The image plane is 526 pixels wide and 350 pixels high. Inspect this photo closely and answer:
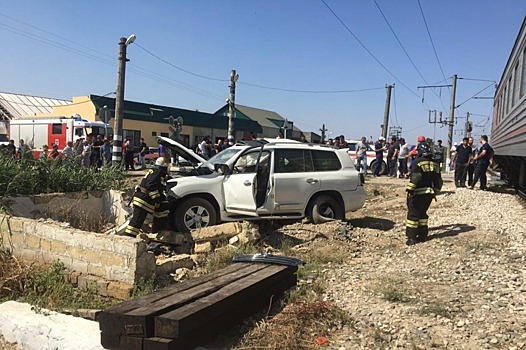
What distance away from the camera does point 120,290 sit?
505 centimetres

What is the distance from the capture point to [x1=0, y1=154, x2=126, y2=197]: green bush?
24.7 ft

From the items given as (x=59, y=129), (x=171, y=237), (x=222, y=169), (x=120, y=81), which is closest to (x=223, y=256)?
(x=171, y=237)

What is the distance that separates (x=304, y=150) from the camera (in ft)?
27.7

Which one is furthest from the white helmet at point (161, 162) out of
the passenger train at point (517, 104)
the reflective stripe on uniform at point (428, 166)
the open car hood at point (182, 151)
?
the passenger train at point (517, 104)

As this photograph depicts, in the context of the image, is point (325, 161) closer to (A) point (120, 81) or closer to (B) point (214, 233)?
(B) point (214, 233)

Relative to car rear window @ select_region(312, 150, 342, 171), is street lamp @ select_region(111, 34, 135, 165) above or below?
above

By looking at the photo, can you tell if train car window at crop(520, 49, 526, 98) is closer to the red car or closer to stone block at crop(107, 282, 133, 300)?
stone block at crop(107, 282, 133, 300)

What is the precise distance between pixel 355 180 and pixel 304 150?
1.15m

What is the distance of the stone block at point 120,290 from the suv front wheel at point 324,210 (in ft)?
13.2

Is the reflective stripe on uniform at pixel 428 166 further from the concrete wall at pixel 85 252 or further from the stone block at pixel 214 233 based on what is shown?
the concrete wall at pixel 85 252

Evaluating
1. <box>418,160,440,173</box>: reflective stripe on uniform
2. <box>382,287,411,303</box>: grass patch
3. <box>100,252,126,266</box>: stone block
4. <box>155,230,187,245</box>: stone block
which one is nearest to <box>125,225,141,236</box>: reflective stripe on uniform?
<box>155,230,187,245</box>: stone block

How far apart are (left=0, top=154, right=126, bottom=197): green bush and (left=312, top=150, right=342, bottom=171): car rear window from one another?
4046 mm

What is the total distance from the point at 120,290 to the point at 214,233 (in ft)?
6.99

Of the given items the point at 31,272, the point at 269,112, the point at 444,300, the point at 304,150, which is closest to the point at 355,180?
the point at 304,150
